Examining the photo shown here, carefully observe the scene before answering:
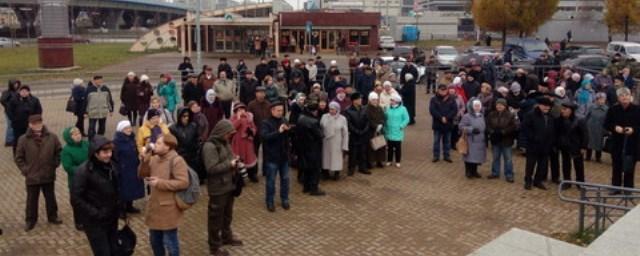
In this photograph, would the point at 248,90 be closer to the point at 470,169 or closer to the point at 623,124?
the point at 470,169

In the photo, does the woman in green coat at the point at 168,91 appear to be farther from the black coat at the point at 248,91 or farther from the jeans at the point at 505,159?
the jeans at the point at 505,159

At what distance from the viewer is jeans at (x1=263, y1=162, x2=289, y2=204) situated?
9406 millimetres

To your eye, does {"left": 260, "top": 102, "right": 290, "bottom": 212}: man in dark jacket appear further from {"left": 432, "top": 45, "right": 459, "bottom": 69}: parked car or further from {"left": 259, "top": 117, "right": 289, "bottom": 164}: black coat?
{"left": 432, "top": 45, "right": 459, "bottom": 69}: parked car

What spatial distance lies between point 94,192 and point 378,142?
21.4ft

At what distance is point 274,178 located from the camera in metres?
9.52

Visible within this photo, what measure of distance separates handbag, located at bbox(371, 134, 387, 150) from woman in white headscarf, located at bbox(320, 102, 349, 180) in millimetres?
1047

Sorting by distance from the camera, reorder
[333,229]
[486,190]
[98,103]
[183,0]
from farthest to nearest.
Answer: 1. [183,0]
2. [98,103]
3. [486,190]
4. [333,229]

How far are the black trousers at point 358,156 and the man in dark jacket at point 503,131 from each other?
226 centimetres

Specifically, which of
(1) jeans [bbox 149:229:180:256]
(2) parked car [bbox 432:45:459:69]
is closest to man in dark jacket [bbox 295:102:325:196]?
(1) jeans [bbox 149:229:180:256]

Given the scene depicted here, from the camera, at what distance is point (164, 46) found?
5562cm

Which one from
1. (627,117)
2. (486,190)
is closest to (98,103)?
(486,190)

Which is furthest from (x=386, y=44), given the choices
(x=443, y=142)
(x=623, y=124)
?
(x=623, y=124)

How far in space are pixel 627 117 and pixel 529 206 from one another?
2042 mm

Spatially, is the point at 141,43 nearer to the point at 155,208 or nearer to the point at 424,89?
the point at 424,89
